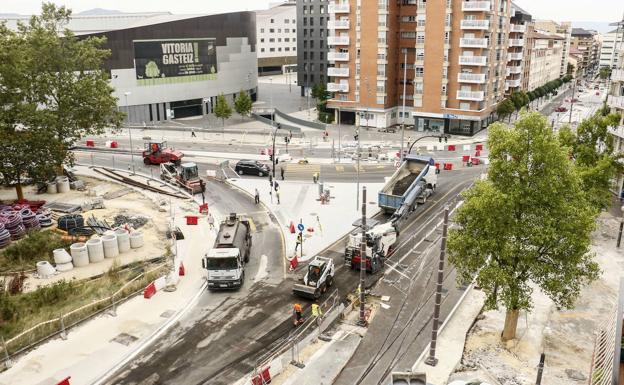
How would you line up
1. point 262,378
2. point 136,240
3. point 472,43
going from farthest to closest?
point 472,43, point 136,240, point 262,378

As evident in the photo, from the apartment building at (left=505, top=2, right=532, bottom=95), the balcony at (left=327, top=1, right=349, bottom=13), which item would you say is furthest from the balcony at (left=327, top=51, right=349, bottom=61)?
the apartment building at (left=505, top=2, right=532, bottom=95)

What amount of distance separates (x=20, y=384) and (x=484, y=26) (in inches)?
2707

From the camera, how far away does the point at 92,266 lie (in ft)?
106

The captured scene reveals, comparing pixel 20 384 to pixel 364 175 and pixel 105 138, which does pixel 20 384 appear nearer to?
pixel 364 175

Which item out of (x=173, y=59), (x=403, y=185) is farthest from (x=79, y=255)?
(x=173, y=59)

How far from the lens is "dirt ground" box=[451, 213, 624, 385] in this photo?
69.4 ft

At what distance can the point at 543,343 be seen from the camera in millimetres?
23484

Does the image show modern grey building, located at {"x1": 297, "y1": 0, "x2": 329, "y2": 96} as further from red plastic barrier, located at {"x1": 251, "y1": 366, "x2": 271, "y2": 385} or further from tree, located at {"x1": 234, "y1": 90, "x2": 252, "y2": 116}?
red plastic barrier, located at {"x1": 251, "y1": 366, "x2": 271, "y2": 385}

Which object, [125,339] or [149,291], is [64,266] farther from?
[125,339]

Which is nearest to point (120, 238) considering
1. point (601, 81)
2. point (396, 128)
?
point (396, 128)

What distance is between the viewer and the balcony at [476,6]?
69.4 m

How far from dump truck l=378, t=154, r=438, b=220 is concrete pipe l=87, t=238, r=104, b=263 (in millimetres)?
20675

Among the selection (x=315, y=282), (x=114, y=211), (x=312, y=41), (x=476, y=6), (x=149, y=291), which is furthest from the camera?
(x=312, y=41)

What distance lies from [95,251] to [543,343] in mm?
26514
